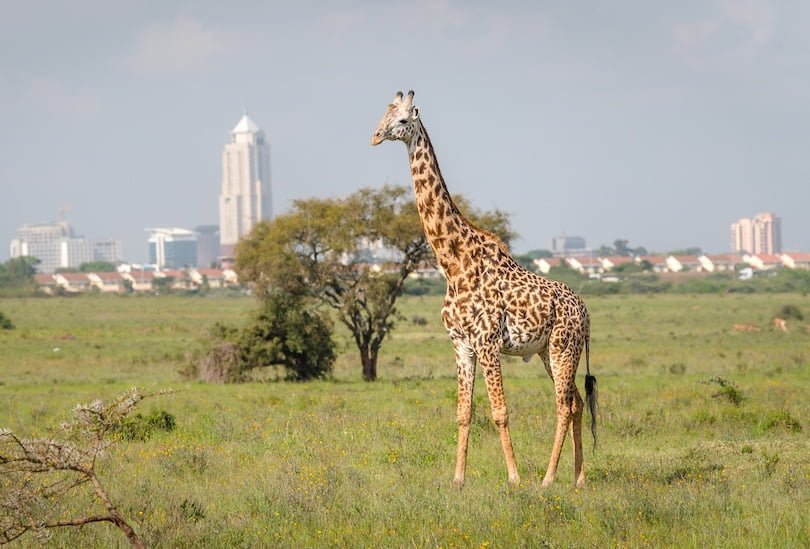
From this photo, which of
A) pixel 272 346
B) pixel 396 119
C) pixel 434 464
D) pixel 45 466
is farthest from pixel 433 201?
pixel 272 346

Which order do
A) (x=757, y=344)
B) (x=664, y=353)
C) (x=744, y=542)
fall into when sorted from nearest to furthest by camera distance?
(x=744, y=542) → (x=664, y=353) → (x=757, y=344)

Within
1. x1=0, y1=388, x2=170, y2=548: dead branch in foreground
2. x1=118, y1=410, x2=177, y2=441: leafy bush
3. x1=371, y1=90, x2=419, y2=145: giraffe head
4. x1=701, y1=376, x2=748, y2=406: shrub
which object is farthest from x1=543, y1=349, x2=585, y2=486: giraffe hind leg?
x1=701, y1=376, x2=748, y2=406: shrub

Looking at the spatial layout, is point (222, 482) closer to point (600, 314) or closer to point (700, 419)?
point (700, 419)

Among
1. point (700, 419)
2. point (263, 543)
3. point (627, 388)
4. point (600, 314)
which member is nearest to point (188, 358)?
point (627, 388)

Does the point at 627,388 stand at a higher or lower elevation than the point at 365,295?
lower

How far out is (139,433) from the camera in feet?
62.6

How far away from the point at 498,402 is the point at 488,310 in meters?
1.05

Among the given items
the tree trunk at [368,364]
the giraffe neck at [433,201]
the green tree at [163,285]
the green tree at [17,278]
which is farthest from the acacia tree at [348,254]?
the green tree at [163,285]

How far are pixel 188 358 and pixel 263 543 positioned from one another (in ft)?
82.0

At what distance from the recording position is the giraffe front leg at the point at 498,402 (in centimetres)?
1383

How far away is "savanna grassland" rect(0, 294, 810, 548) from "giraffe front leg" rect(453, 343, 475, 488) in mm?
305

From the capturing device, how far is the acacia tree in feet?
111

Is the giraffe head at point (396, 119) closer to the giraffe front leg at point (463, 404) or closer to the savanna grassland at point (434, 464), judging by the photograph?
the giraffe front leg at point (463, 404)

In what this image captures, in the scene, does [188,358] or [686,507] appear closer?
[686,507]
